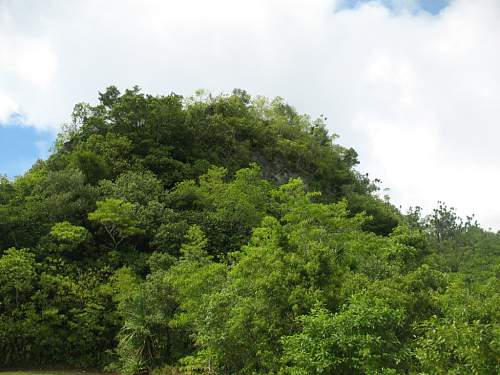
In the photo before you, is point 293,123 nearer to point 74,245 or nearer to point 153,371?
point 74,245

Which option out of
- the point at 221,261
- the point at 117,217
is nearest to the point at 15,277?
the point at 117,217

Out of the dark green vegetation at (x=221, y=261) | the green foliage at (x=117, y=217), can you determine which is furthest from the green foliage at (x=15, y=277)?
the green foliage at (x=117, y=217)

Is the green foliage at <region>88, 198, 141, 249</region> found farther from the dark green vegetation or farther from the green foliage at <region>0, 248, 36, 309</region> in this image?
the green foliage at <region>0, 248, 36, 309</region>

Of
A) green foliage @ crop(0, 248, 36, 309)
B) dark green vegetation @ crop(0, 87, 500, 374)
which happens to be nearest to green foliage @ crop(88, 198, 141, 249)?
dark green vegetation @ crop(0, 87, 500, 374)

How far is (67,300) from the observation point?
2181 centimetres

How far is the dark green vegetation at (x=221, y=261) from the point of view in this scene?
9242 millimetres

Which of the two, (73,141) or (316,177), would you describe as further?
(316,177)

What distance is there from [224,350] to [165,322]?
268 inches

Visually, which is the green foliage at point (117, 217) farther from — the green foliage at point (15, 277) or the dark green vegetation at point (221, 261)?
the green foliage at point (15, 277)

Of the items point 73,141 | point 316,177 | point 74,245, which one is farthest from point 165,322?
point 316,177

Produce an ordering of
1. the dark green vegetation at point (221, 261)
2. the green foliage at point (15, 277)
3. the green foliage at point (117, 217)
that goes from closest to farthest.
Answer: the dark green vegetation at point (221, 261) → the green foliage at point (15, 277) → the green foliage at point (117, 217)

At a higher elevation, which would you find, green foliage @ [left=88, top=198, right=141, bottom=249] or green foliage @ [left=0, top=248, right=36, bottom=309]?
green foliage @ [left=88, top=198, right=141, bottom=249]

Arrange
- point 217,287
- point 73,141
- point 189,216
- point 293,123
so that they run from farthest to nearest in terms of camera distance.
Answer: point 293,123 → point 73,141 → point 189,216 → point 217,287

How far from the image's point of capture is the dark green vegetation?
9242 millimetres
